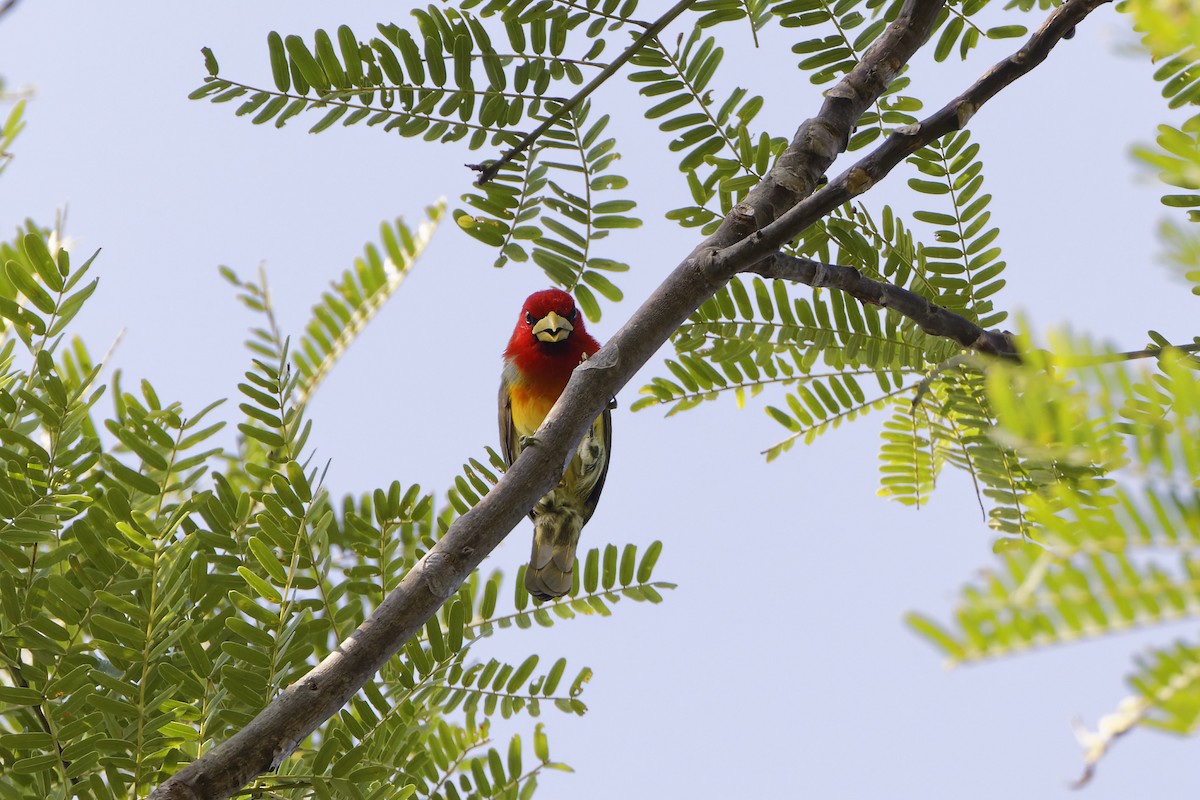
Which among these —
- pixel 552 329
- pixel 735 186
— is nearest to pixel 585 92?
pixel 735 186

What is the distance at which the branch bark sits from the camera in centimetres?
122

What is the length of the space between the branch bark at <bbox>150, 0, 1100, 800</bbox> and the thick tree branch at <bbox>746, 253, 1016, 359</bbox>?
71mm

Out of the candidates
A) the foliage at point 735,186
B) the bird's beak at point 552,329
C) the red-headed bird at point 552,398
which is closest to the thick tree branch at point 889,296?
the foliage at point 735,186

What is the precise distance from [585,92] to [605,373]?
0.59 m

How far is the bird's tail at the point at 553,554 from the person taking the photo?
2.18m

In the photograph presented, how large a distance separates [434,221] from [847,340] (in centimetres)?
116

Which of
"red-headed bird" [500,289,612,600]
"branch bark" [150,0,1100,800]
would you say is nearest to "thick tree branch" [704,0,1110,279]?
"branch bark" [150,0,1100,800]

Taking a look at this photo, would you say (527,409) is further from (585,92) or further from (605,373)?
(605,373)

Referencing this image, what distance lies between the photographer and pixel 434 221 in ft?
8.59

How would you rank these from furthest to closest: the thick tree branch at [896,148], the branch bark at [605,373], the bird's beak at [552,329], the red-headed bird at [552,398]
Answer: the bird's beak at [552,329] → the red-headed bird at [552,398] → the thick tree branch at [896,148] → the branch bark at [605,373]

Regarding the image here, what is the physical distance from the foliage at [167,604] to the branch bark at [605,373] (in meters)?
0.20

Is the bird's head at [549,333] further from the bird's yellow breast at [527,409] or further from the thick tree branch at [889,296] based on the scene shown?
the thick tree branch at [889,296]

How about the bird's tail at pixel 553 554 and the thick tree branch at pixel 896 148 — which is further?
the bird's tail at pixel 553 554

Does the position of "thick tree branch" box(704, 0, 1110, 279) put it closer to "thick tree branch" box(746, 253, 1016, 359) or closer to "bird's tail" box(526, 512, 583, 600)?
"thick tree branch" box(746, 253, 1016, 359)
